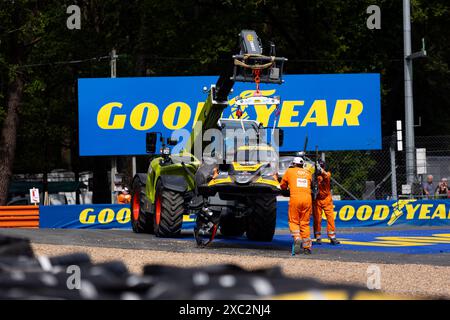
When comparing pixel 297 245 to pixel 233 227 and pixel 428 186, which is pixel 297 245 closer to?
pixel 233 227

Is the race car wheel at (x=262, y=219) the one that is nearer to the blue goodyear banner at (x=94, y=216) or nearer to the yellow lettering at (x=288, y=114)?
the blue goodyear banner at (x=94, y=216)

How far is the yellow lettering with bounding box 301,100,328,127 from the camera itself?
31984 mm

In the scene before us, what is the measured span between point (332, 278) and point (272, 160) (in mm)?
6221

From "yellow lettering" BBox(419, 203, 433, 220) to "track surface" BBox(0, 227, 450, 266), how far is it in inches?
144

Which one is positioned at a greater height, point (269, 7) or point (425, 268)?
point (269, 7)

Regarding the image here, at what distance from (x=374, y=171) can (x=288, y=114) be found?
3413mm

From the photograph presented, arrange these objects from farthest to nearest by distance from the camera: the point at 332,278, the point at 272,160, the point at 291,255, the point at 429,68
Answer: the point at 429,68
the point at 272,160
the point at 291,255
the point at 332,278

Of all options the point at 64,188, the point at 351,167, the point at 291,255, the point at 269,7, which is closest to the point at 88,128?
the point at 351,167

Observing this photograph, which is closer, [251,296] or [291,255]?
[251,296]

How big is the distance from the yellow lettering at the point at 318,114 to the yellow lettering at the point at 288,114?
348 millimetres

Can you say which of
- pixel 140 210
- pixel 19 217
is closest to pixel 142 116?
pixel 19 217

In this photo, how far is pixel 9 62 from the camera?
39.2 meters

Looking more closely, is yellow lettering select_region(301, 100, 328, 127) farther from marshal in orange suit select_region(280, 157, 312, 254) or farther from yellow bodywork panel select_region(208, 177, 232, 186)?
marshal in orange suit select_region(280, 157, 312, 254)
